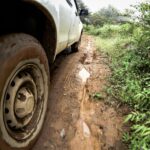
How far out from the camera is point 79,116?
10.9 ft

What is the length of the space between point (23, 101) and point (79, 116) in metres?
1.20

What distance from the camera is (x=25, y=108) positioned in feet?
7.53

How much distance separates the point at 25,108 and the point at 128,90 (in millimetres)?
2190

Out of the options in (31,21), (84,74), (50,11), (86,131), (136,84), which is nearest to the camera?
(50,11)

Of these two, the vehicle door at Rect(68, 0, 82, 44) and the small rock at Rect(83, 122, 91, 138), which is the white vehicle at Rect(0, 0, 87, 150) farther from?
the vehicle door at Rect(68, 0, 82, 44)

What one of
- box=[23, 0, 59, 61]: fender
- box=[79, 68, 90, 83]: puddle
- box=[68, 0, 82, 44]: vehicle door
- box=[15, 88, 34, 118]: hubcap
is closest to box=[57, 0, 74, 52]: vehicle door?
box=[23, 0, 59, 61]: fender

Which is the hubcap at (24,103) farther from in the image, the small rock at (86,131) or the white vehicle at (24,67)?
the small rock at (86,131)

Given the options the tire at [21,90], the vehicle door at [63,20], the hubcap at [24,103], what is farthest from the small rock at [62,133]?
the vehicle door at [63,20]

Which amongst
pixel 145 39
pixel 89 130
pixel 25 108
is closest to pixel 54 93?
pixel 89 130

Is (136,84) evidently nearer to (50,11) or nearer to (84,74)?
(84,74)

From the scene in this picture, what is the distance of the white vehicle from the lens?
77.6 inches

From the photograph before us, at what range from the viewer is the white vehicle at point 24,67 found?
197cm

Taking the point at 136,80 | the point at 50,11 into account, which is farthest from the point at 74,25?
the point at 50,11

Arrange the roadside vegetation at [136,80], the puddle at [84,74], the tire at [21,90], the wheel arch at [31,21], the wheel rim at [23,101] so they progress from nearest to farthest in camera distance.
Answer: the tire at [21,90] → the wheel rim at [23,101] → the wheel arch at [31,21] → the roadside vegetation at [136,80] → the puddle at [84,74]
